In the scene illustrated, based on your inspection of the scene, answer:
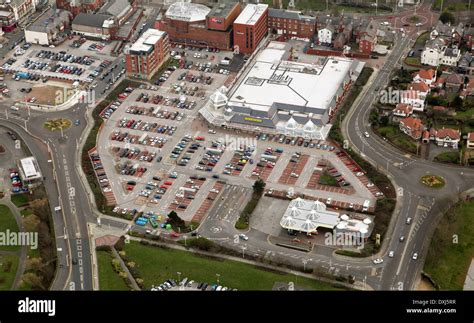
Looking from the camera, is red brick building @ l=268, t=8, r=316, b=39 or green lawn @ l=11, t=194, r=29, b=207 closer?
green lawn @ l=11, t=194, r=29, b=207

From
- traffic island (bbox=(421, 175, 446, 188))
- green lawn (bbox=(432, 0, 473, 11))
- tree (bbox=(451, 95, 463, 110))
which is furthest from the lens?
green lawn (bbox=(432, 0, 473, 11))

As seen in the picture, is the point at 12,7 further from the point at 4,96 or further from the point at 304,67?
the point at 304,67

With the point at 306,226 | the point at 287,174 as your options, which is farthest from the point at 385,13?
the point at 306,226

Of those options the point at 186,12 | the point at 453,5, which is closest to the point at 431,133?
the point at 453,5

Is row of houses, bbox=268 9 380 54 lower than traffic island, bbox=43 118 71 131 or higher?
higher

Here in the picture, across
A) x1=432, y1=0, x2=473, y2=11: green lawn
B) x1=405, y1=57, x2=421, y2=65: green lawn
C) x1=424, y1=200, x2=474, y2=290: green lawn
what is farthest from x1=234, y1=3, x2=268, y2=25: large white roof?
x1=424, y1=200, x2=474, y2=290: green lawn

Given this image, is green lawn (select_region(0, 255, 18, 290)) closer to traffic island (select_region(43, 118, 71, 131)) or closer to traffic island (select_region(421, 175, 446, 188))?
traffic island (select_region(43, 118, 71, 131))
